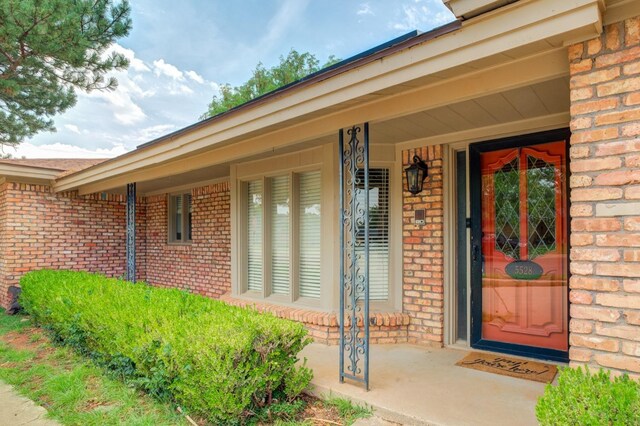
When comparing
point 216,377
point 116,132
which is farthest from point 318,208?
point 116,132

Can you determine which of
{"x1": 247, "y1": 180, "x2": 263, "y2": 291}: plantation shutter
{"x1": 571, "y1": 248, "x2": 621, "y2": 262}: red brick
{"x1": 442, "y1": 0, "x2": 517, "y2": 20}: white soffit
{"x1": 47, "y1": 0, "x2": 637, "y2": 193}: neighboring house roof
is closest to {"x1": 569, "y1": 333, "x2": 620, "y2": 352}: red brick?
{"x1": 571, "y1": 248, "x2": 621, "y2": 262}: red brick

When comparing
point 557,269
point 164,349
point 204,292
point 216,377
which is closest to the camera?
point 216,377

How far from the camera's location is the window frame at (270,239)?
511 centimetres

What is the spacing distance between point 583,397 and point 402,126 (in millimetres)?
2787

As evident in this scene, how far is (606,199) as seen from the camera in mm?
1896

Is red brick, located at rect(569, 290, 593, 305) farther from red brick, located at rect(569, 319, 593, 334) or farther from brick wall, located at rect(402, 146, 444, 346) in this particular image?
brick wall, located at rect(402, 146, 444, 346)

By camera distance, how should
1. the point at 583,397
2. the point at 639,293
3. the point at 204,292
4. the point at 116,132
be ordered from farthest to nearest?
the point at 116,132
the point at 204,292
the point at 639,293
the point at 583,397

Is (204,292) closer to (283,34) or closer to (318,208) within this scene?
(318,208)

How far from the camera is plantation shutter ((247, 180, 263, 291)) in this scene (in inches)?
228

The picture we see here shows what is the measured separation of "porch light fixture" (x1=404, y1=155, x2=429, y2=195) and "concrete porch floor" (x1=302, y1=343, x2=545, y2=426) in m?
1.72

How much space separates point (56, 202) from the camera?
24.8 feet

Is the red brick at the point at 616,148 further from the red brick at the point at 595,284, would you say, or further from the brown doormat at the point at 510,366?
the brown doormat at the point at 510,366

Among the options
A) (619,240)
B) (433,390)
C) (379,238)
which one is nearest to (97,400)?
(433,390)

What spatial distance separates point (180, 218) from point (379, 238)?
5359 mm
